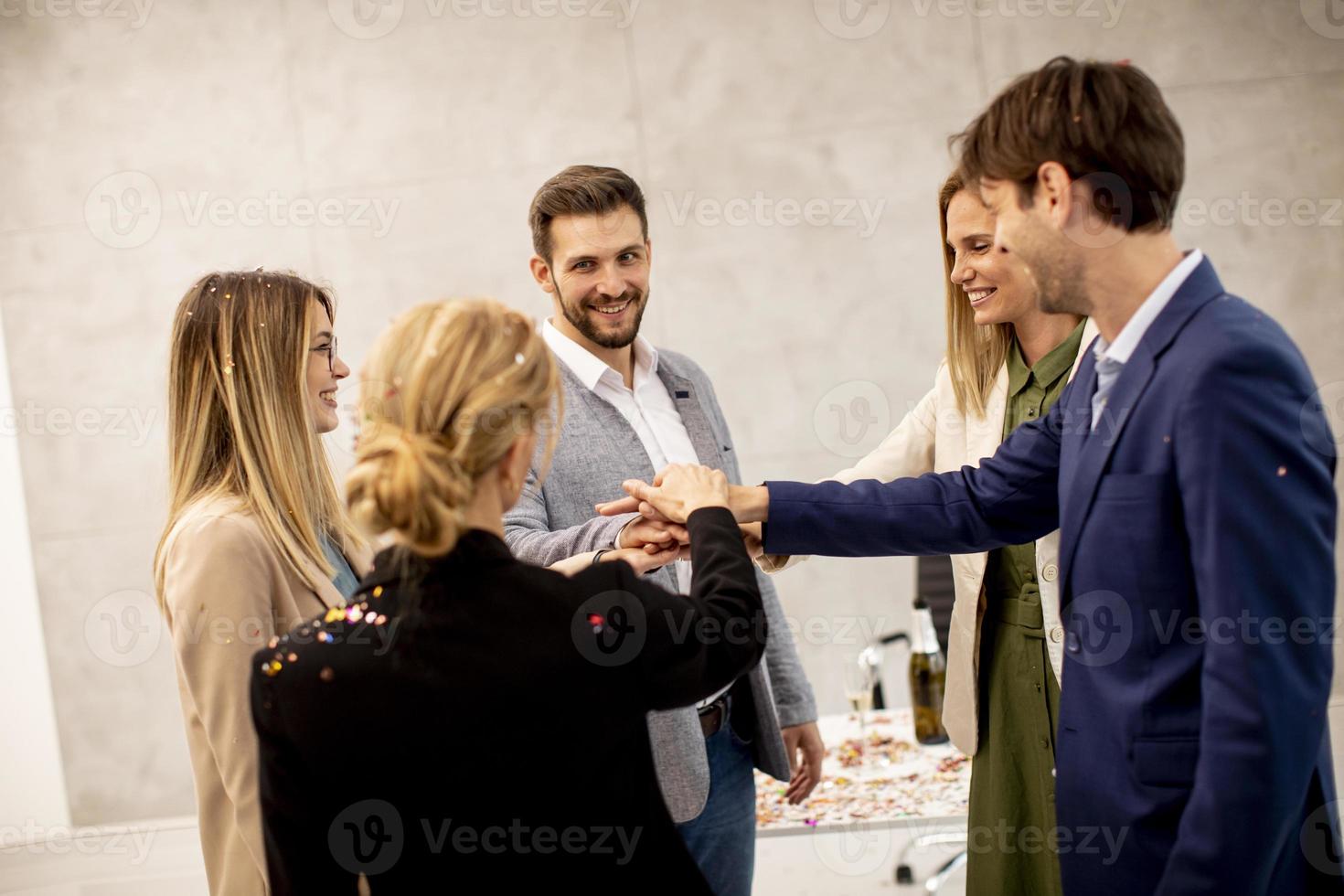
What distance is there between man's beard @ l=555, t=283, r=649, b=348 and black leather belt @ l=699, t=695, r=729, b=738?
759 millimetres

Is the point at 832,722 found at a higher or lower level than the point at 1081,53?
lower

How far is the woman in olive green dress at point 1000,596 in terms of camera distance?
6.48ft

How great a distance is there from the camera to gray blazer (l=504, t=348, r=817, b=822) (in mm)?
1984

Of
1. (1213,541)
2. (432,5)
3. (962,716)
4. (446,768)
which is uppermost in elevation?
(432,5)

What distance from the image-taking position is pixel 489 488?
1225mm

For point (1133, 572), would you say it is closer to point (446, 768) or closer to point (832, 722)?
point (446, 768)

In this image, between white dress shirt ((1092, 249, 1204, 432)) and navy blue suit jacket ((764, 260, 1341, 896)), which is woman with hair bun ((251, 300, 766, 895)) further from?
white dress shirt ((1092, 249, 1204, 432))

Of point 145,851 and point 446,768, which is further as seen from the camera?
point 145,851

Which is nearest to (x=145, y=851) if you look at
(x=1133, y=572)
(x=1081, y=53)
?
(x=1133, y=572)

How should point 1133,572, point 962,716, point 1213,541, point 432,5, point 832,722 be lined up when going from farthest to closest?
point 432,5
point 832,722
point 962,716
point 1133,572
point 1213,541

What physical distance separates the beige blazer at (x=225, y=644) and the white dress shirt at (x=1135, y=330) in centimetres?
120

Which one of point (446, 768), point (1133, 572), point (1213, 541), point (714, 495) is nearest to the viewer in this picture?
point (446, 768)

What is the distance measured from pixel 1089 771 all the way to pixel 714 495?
0.67 metres

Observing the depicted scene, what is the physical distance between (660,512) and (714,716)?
504 mm
